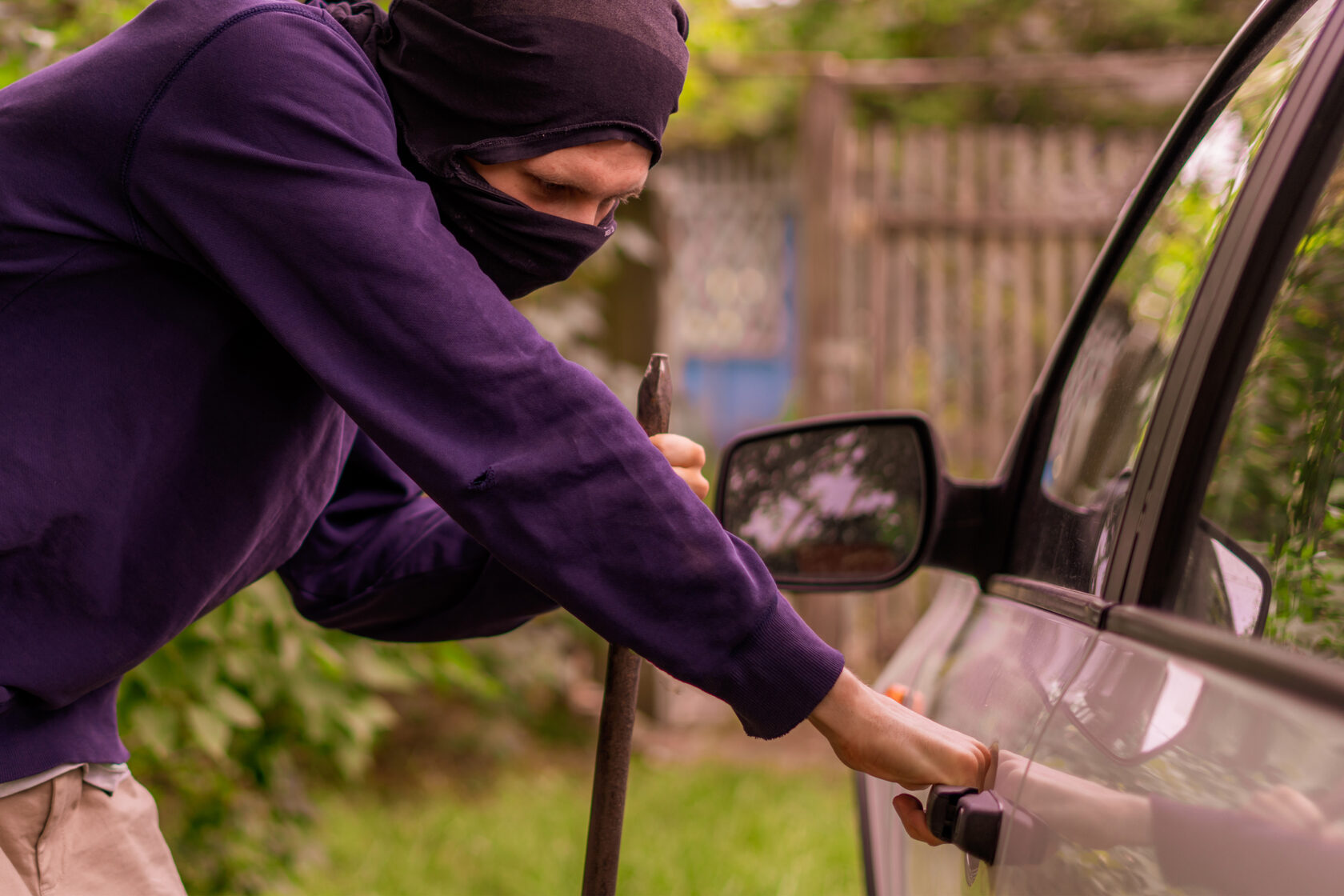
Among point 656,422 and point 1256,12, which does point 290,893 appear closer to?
point 656,422

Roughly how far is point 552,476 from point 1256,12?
0.92 m

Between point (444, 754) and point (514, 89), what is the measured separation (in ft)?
13.2

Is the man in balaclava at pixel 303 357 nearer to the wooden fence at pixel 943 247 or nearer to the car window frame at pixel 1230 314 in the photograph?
the car window frame at pixel 1230 314

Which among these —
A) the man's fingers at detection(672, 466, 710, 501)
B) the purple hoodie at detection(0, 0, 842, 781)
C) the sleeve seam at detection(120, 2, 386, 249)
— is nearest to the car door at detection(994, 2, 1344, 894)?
the purple hoodie at detection(0, 0, 842, 781)

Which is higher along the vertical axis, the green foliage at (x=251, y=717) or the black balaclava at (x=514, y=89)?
the black balaclava at (x=514, y=89)

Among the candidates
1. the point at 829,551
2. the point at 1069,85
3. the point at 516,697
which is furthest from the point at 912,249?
the point at 829,551

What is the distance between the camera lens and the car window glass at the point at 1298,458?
3.54 feet

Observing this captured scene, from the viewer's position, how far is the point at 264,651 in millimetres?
2986

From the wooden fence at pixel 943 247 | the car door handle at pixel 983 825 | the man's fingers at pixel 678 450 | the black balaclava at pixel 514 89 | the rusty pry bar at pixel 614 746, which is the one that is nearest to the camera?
the car door handle at pixel 983 825

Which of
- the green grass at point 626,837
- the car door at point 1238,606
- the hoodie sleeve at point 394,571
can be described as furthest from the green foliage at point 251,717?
the car door at point 1238,606

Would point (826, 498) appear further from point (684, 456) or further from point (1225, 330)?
point (1225, 330)

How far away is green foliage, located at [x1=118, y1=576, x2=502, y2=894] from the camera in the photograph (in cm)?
273

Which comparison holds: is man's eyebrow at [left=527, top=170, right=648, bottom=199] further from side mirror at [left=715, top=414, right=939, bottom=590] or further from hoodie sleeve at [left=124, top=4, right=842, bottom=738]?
side mirror at [left=715, top=414, right=939, bottom=590]

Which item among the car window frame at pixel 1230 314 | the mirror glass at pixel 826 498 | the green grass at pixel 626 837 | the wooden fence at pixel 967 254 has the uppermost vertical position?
the car window frame at pixel 1230 314
